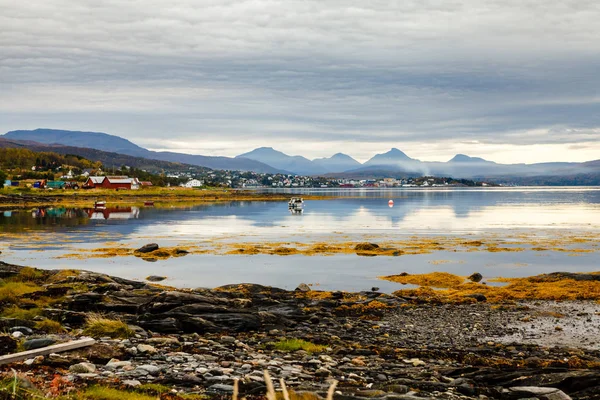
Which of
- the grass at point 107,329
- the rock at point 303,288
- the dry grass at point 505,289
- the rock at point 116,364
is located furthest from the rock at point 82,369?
the dry grass at point 505,289

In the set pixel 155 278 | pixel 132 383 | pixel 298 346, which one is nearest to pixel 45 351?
pixel 132 383

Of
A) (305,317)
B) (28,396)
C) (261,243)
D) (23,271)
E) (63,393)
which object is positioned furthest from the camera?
(261,243)

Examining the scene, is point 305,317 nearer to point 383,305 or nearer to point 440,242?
point 383,305

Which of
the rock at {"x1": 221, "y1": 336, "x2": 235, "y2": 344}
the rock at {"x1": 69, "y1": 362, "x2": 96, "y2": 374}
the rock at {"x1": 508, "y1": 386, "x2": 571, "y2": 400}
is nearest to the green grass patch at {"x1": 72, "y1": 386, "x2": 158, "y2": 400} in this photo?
the rock at {"x1": 69, "y1": 362, "x2": 96, "y2": 374}

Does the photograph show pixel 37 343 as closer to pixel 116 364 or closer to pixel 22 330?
pixel 116 364

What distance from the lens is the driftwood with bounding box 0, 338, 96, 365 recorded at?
1272cm

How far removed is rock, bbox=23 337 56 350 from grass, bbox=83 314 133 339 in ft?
9.10

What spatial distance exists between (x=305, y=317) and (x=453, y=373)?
390 inches

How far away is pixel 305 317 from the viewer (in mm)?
24188

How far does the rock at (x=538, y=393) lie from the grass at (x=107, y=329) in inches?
451

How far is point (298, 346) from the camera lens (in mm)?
17953

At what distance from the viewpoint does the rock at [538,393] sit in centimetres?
1202

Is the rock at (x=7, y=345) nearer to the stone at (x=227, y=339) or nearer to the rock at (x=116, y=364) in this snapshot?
the rock at (x=116, y=364)

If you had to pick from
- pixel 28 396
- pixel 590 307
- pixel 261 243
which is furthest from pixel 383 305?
pixel 261 243
